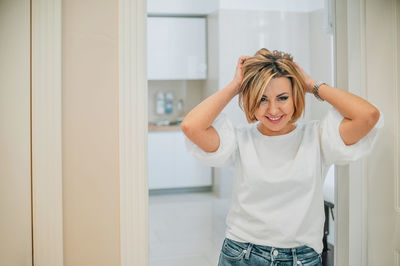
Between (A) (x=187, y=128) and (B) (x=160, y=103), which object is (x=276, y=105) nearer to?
(A) (x=187, y=128)

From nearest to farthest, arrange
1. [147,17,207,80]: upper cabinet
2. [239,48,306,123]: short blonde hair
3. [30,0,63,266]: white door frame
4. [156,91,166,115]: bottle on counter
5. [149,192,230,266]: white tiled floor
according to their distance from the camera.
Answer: [239,48,306,123]: short blonde hair, [30,0,63,266]: white door frame, [149,192,230,266]: white tiled floor, [147,17,207,80]: upper cabinet, [156,91,166,115]: bottle on counter

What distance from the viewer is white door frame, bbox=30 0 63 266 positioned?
4.72ft

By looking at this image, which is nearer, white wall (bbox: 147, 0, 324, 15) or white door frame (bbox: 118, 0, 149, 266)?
white door frame (bbox: 118, 0, 149, 266)

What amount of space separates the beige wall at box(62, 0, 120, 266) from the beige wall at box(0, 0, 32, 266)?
126mm

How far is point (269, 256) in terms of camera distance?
1.34 m

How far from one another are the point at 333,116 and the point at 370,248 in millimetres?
689

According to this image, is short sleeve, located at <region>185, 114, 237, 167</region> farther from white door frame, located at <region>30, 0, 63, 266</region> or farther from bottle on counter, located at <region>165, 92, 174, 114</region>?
bottle on counter, located at <region>165, 92, 174, 114</region>

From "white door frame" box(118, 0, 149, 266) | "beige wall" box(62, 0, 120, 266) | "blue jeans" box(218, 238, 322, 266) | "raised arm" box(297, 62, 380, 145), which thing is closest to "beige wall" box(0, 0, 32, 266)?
"beige wall" box(62, 0, 120, 266)

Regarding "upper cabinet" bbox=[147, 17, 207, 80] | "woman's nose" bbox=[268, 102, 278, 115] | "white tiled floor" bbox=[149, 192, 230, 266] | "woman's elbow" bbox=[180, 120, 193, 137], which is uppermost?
"upper cabinet" bbox=[147, 17, 207, 80]

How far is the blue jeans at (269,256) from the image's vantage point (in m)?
1.34

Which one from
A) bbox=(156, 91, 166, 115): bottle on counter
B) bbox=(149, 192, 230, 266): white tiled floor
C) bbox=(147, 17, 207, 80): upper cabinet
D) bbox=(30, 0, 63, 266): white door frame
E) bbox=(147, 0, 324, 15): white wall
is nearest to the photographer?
bbox=(30, 0, 63, 266): white door frame

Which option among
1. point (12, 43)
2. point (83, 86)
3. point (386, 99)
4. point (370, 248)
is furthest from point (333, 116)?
point (12, 43)

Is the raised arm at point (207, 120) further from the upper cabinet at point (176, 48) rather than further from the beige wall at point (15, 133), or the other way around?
the upper cabinet at point (176, 48)

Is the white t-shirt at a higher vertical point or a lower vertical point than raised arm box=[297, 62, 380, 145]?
lower
